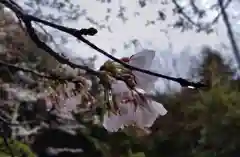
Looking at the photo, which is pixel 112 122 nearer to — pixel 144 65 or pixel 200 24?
pixel 144 65

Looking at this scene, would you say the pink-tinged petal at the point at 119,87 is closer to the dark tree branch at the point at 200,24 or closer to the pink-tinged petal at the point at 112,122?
the pink-tinged petal at the point at 112,122

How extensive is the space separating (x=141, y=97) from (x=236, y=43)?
8.35 feet

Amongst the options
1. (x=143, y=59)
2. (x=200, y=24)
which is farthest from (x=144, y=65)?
(x=200, y=24)

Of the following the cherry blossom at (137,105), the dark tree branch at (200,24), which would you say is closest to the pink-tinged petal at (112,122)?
the cherry blossom at (137,105)

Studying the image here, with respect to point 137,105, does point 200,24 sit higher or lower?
lower

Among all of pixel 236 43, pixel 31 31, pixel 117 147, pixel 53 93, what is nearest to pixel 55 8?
pixel 117 147

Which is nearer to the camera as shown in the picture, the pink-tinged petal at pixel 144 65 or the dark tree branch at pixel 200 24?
the pink-tinged petal at pixel 144 65

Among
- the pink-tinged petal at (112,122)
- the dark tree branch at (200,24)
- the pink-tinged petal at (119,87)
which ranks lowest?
the dark tree branch at (200,24)

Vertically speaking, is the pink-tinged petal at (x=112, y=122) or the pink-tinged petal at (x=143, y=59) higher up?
the pink-tinged petal at (x=143, y=59)

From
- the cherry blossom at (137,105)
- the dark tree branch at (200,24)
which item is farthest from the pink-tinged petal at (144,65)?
the dark tree branch at (200,24)

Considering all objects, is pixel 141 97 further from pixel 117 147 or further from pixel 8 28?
pixel 117 147

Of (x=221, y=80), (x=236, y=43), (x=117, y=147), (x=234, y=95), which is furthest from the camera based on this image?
(x=236, y=43)

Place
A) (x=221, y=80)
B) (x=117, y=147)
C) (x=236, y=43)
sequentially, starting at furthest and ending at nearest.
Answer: (x=236, y=43) < (x=221, y=80) < (x=117, y=147)

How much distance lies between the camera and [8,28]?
1.22 m
